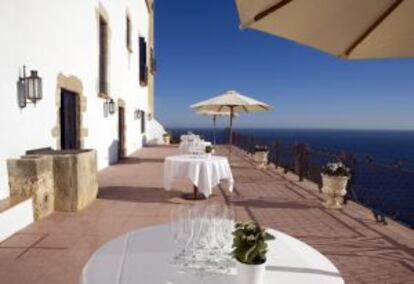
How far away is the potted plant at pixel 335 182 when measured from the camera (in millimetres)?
5520

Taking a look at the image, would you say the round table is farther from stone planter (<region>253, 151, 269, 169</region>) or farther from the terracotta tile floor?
stone planter (<region>253, 151, 269, 169</region>)

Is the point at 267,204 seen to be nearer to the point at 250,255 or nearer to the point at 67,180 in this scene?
the point at 67,180

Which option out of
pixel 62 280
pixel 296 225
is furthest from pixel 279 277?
pixel 296 225

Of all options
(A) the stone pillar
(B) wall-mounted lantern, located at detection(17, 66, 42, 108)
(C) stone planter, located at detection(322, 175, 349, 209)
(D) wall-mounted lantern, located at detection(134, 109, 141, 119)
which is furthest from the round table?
(D) wall-mounted lantern, located at detection(134, 109, 141, 119)

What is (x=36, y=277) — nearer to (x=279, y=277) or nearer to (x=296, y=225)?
(x=279, y=277)

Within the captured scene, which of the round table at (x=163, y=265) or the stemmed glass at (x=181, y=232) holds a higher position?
the stemmed glass at (x=181, y=232)

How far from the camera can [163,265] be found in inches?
62.7

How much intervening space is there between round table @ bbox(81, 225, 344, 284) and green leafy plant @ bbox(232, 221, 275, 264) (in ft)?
0.40

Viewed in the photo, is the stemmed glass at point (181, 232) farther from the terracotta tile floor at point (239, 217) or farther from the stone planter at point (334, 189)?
the stone planter at point (334, 189)

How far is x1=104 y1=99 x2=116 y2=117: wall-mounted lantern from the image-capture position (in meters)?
9.59

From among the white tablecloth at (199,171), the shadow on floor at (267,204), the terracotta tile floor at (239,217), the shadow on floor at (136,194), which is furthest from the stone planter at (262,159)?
the white tablecloth at (199,171)

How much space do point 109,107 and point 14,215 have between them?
612 centimetres

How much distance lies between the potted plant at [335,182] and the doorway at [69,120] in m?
4.95

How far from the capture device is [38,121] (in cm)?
546
